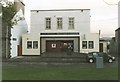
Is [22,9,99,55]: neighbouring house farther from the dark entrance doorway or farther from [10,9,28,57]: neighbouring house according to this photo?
[10,9,28,57]: neighbouring house

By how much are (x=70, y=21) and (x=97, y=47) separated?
20.2ft

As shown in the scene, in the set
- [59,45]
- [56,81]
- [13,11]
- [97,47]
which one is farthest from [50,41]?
[56,81]

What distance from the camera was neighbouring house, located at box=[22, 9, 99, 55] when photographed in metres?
48.0

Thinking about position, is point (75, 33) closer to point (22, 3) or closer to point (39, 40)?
point (39, 40)

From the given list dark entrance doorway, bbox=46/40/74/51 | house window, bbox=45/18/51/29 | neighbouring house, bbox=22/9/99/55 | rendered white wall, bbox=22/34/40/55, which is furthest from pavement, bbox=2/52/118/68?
house window, bbox=45/18/51/29

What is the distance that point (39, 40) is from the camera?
48719 mm

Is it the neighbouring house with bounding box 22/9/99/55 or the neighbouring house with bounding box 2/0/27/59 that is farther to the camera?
the neighbouring house with bounding box 22/9/99/55

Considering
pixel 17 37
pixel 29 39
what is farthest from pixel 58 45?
pixel 17 37

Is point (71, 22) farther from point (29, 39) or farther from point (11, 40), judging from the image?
point (11, 40)

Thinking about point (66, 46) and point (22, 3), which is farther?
point (22, 3)

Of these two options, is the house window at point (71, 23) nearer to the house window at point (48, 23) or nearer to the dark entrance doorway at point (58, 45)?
the dark entrance doorway at point (58, 45)

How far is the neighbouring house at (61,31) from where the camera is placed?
4797cm

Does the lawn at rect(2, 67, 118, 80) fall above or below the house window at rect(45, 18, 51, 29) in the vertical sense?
below

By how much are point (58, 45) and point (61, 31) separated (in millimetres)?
3153
